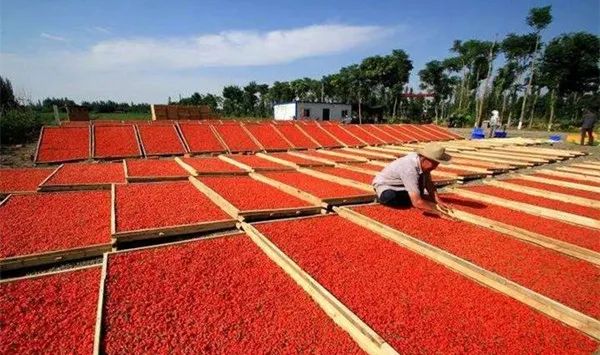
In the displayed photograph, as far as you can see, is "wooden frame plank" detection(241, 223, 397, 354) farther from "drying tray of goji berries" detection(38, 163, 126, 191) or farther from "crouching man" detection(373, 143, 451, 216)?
"drying tray of goji berries" detection(38, 163, 126, 191)

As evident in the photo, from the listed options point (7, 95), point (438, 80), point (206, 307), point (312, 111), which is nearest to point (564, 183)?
point (206, 307)

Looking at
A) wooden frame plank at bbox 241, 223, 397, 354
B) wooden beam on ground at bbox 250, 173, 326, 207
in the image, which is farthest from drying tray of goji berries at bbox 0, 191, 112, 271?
wooden beam on ground at bbox 250, 173, 326, 207

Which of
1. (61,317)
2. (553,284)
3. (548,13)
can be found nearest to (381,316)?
(553,284)

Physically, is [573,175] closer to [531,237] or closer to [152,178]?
[531,237]

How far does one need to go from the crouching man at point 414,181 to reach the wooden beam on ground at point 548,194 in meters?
2.36

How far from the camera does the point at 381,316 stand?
7.91 ft

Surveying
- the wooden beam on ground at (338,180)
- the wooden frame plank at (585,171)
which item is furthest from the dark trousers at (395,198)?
the wooden frame plank at (585,171)

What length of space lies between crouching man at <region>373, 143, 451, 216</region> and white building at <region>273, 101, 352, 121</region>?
3076cm

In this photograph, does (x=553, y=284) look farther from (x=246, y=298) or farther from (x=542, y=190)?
(x=542, y=190)

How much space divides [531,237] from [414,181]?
4.76ft

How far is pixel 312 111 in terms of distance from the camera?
118 feet

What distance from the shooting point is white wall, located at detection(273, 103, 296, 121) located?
35900 millimetres

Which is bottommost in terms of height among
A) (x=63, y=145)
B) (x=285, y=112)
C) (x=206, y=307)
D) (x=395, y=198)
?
(x=206, y=307)

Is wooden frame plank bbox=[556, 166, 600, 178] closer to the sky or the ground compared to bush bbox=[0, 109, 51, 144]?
closer to the ground
